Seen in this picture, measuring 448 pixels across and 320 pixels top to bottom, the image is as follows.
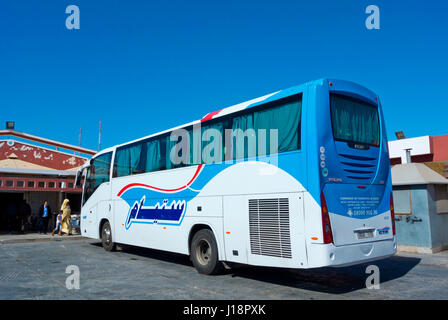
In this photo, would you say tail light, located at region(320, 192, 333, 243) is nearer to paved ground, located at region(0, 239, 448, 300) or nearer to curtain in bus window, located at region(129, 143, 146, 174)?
paved ground, located at region(0, 239, 448, 300)

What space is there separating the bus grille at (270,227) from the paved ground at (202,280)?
0.79 metres

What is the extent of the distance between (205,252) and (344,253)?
377 cm

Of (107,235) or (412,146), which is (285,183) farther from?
(412,146)

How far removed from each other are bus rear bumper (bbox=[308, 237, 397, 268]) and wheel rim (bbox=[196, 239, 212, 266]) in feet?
10.7

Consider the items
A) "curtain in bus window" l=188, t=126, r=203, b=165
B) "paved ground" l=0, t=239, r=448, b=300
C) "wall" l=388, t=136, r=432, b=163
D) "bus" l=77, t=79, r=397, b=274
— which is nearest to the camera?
"bus" l=77, t=79, r=397, b=274

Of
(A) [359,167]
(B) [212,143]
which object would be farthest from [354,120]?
(B) [212,143]

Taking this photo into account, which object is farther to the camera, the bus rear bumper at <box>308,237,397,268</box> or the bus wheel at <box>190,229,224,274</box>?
the bus wheel at <box>190,229,224,274</box>

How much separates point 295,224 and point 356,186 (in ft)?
4.70

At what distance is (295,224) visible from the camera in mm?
6809

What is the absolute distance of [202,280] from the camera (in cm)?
835

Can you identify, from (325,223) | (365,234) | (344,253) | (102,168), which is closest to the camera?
(325,223)

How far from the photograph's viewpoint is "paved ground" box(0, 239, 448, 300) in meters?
6.95

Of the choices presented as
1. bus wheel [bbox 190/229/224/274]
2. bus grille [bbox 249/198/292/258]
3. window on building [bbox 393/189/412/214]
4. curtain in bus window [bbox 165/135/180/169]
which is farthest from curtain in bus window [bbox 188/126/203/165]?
window on building [bbox 393/189/412/214]
